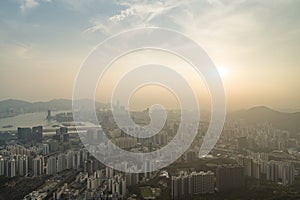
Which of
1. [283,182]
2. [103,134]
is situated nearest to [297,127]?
[283,182]

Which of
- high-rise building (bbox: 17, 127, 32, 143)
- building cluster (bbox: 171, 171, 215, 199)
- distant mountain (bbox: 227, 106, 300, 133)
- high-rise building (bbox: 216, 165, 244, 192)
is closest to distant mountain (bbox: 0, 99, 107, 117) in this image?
high-rise building (bbox: 17, 127, 32, 143)

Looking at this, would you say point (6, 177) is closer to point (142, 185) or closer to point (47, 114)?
point (142, 185)

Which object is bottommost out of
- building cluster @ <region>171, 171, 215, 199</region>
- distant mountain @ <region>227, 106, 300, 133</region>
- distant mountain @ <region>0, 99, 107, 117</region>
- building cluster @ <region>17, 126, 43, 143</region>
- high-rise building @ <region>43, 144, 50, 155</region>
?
building cluster @ <region>171, 171, 215, 199</region>

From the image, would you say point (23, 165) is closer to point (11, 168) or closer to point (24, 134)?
point (11, 168)

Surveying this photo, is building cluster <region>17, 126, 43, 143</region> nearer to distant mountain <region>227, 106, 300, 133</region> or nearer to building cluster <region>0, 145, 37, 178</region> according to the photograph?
building cluster <region>0, 145, 37, 178</region>

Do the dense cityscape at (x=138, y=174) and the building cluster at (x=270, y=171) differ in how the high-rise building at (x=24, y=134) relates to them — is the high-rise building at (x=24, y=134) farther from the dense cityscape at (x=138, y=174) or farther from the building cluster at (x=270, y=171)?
the building cluster at (x=270, y=171)

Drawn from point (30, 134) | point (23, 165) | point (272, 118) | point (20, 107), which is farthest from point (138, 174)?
point (272, 118)
